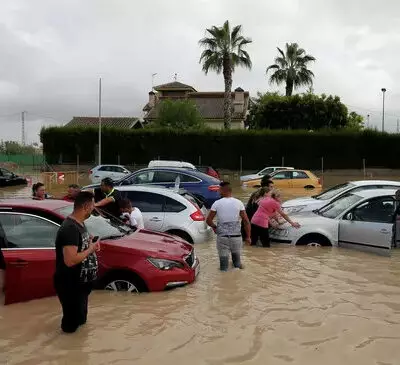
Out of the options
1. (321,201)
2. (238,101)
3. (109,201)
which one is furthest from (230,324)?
(238,101)

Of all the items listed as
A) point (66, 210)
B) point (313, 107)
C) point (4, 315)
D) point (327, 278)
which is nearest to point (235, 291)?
point (327, 278)

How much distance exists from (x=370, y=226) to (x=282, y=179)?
17533 millimetres

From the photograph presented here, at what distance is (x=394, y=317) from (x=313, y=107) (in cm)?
5044

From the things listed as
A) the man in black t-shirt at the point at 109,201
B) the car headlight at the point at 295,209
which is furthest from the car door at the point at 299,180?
the man in black t-shirt at the point at 109,201

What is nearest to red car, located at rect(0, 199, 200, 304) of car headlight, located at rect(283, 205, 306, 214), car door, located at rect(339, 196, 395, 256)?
car door, located at rect(339, 196, 395, 256)

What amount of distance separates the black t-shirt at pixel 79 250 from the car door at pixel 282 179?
22.5 meters

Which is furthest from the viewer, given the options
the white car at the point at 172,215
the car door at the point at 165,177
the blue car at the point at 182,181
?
the car door at the point at 165,177

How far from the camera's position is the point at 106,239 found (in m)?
7.22

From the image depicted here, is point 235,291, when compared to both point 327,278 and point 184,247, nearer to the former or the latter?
point 184,247

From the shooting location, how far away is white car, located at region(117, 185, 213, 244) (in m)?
10.7

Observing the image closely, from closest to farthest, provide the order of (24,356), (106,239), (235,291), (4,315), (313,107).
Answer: (24,356) → (4,315) → (106,239) → (235,291) → (313,107)

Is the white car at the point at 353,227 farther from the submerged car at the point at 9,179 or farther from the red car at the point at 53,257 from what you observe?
the submerged car at the point at 9,179

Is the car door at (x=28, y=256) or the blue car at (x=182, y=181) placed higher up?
the blue car at (x=182, y=181)

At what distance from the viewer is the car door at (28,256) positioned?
6.52 meters
